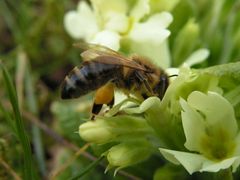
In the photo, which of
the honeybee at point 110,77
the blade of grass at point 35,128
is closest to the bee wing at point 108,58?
the honeybee at point 110,77

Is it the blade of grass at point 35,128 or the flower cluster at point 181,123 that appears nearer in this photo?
the flower cluster at point 181,123

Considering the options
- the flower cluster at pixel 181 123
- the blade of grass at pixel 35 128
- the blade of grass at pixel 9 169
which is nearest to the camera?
the flower cluster at pixel 181 123

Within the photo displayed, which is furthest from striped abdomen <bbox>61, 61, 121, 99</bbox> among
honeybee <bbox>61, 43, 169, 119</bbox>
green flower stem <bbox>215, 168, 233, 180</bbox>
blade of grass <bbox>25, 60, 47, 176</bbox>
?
blade of grass <bbox>25, 60, 47, 176</bbox>

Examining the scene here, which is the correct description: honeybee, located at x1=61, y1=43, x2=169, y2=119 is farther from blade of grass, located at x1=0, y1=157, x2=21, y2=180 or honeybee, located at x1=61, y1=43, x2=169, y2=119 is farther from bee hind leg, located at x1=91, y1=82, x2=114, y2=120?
blade of grass, located at x1=0, y1=157, x2=21, y2=180

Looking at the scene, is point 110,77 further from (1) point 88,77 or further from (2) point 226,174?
(2) point 226,174

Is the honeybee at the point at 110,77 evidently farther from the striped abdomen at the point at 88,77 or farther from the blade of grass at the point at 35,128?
the blade of grass at the point at 35,128

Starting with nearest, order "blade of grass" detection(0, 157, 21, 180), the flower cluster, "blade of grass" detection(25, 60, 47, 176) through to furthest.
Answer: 1. the flower cluster
2. "blade of grass" detection(0, 157, 21, 180)
3. "blade of grass" detection(25, 60, 47, 176)

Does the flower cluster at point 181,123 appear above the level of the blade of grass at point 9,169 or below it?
above

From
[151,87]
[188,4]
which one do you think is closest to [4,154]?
[151,87]

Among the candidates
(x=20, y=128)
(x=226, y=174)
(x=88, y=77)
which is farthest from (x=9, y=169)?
(x=226, y=174)
